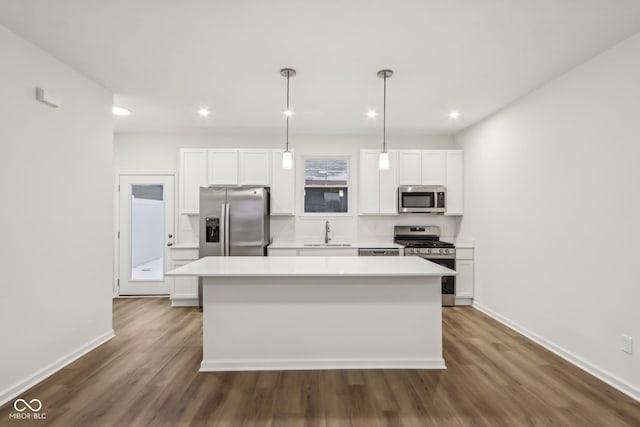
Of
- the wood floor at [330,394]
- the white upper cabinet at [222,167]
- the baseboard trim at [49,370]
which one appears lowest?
A: the wood floor at [330,394]

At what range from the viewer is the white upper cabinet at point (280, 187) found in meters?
4.96

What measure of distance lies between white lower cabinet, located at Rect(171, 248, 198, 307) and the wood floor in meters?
1.46

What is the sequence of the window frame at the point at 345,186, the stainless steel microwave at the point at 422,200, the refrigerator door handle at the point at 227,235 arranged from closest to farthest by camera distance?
1. the refrigerator door handle at the point at 227,235
2. the stainless steel microwave at the point at 422,200
3. the window frame at the point at 345,186

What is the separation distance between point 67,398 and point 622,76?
475 cm

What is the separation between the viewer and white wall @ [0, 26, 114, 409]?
2.36 metres

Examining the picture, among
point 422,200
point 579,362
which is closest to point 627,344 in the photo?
point 579,362

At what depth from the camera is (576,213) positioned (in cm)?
292

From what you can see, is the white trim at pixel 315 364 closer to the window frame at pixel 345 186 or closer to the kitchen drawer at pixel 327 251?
the kitchen drawer at pixel 327 251

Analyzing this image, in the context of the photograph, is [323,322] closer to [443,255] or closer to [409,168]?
[443,255]

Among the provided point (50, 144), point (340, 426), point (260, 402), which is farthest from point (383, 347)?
point (50, 144)

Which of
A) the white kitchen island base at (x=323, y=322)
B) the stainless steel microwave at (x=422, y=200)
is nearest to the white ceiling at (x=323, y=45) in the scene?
the stainless steel microwave at (x=422, y=200)

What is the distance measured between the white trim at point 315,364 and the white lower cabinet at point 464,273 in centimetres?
218

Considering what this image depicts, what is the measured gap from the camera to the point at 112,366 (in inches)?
112

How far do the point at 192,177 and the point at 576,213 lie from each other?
4.66 metres
